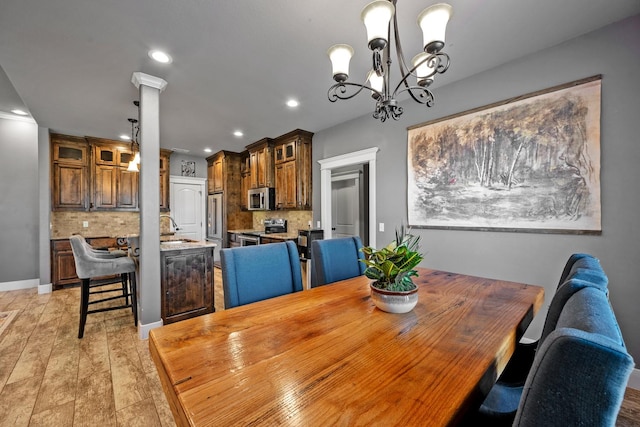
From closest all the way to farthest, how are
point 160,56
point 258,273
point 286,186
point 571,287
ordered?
point 571,287, point 258,273, point 160,56, point 286,186

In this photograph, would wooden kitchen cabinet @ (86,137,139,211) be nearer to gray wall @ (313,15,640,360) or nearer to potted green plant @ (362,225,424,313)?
gray wall @ (313,15,640,360)

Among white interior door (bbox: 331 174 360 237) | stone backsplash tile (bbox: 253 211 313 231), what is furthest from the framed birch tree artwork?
stone backsplash tile (bbox: 253 211 313 231)

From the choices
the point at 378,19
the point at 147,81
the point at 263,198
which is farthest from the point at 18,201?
the point at 378,19

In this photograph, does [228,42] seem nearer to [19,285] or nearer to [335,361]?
[335,361]

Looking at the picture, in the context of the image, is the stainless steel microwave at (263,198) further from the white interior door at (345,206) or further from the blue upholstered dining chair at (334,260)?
the blue upholstered dining chair at (334,260)

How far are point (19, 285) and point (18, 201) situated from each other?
1.36 m

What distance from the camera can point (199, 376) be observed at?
28.7 inches

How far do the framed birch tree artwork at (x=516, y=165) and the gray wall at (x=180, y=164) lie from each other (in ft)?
17.0

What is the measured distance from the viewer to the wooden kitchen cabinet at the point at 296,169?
4.52 metres

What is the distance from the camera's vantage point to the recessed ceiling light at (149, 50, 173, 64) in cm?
227

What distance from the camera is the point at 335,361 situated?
0.80 m

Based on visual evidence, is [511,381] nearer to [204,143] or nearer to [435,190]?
[435,190]

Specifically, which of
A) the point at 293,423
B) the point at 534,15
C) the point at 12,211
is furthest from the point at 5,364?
the point at 534,15

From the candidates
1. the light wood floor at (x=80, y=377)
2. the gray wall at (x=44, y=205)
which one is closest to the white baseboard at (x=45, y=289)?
the gray wall at (x=44, y=205)
